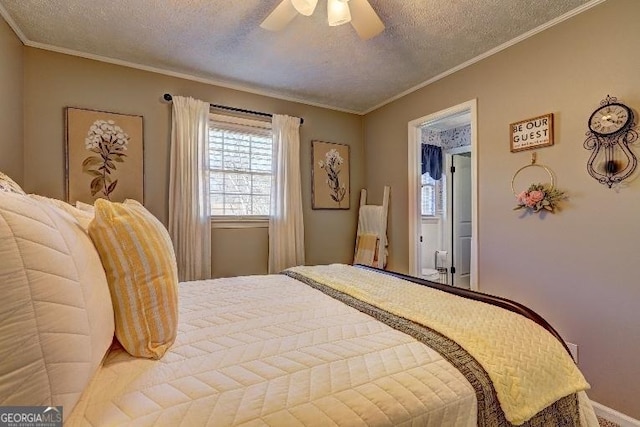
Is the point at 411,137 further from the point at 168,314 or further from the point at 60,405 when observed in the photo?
the point at 60,405

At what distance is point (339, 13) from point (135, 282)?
62.9 inches

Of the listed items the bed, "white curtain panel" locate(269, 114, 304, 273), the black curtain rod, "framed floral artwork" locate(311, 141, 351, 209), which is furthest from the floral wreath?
the black curtain rod

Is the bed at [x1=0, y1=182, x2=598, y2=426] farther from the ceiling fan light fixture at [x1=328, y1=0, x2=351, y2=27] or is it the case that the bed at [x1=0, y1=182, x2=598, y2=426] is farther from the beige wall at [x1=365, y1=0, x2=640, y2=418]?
the ceiling fan light fixture at [x1=328, y1=0, x2=351, y2=27]

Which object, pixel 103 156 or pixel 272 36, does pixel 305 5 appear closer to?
pixel 272 36

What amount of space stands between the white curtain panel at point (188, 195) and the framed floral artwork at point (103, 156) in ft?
0.91

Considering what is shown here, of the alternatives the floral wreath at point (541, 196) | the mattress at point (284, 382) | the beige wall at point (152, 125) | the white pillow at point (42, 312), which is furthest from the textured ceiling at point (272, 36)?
the mattress at point (284, 382)

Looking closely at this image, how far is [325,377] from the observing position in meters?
0.78

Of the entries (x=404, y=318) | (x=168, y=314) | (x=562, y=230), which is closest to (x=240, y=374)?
(x=168, y=314)

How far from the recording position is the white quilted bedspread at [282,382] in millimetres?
650

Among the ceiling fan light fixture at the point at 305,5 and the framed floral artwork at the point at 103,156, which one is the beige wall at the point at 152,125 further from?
the ceiling fan light fixture at the point at 305,5

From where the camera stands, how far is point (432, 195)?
4.53 meters

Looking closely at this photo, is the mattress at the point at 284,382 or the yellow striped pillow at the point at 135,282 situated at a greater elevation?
the yellow striped pillow at the point at 135,282

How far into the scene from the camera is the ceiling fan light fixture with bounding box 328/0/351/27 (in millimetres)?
1562

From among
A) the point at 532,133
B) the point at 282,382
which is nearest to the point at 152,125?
the point at 282,382
